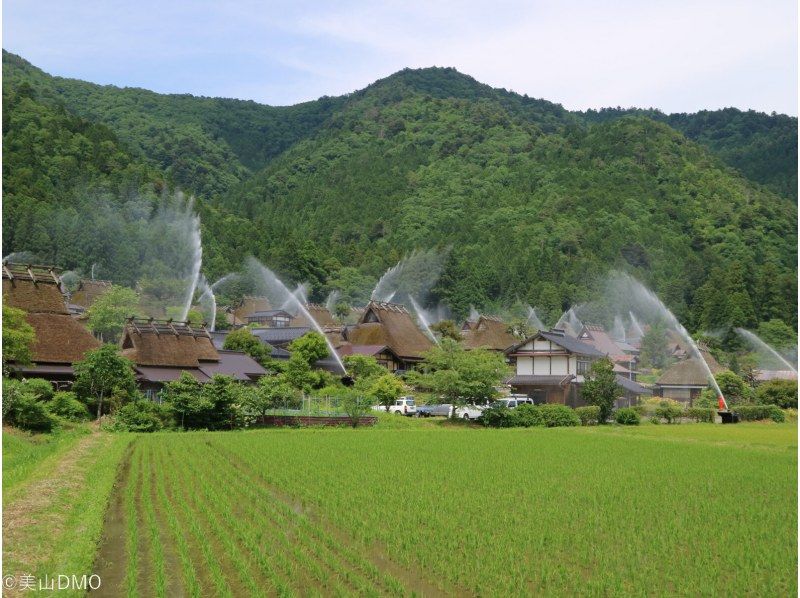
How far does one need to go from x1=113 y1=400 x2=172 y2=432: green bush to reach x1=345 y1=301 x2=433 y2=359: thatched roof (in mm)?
24315

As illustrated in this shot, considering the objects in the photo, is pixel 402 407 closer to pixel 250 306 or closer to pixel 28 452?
pixel 28 452

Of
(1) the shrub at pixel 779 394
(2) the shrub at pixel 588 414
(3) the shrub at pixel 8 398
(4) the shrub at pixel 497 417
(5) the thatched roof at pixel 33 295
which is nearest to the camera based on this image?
(3) the shrub at pixel 8 398

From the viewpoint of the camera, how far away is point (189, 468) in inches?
749

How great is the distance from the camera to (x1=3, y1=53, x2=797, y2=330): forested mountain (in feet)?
280

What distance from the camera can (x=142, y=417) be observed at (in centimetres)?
3056

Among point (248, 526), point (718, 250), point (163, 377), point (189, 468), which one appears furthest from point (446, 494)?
point (718, 250)

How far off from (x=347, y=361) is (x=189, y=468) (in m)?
28.3

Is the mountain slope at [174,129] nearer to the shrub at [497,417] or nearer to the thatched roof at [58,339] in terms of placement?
the thatched roof at [58,339]

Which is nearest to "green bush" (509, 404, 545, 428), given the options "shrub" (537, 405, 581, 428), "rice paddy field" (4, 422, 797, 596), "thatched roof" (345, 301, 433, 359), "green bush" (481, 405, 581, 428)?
"green bush" (481, 405, 581, 428)

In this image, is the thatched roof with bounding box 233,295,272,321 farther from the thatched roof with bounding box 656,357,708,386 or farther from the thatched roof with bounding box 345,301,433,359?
the thatched roof with bounding box 656,357,708,386

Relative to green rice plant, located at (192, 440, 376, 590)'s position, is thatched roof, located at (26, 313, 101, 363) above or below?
above

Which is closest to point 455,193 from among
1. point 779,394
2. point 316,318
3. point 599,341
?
point 599,341

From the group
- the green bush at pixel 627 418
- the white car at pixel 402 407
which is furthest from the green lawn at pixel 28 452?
the green bush at pixel 627 418

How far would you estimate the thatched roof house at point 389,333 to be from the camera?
181 ft
